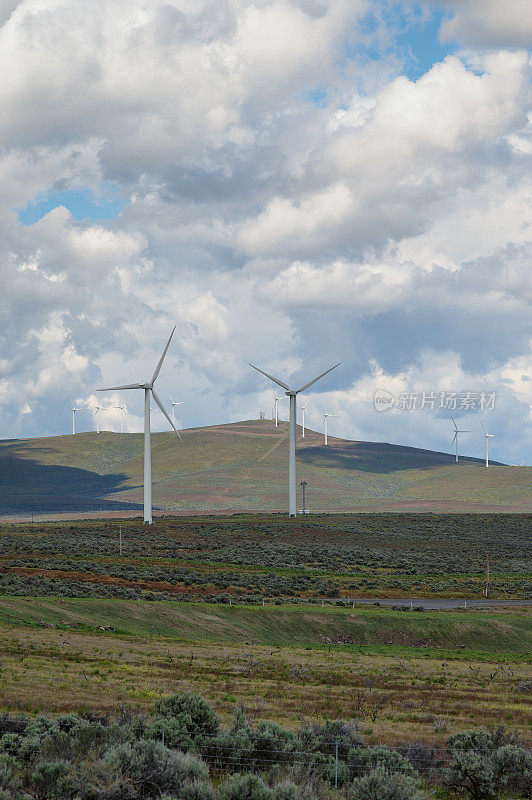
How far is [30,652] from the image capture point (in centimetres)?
3672

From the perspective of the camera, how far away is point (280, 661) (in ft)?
134

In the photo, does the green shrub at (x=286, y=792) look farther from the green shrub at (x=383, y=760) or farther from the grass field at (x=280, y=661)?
the grass field at (x=280, y=661)

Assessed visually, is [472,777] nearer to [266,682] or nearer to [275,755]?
[275,755]

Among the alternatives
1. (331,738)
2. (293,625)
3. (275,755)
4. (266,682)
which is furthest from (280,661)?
(275,755)

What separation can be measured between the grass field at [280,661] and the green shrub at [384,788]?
779 cm

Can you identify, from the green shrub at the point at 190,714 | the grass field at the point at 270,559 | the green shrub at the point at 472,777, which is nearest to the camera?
the green shrub at the point at 472,777

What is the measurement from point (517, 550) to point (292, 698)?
106968 mm

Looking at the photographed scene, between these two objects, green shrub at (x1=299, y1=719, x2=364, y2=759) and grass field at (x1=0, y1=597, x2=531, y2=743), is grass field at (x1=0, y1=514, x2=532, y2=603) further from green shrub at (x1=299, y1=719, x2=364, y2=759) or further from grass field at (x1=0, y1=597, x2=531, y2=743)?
green shrub at (x1=299, y1=719, x2=364, y2=759)

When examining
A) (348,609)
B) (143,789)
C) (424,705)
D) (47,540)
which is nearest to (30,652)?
(424,705)

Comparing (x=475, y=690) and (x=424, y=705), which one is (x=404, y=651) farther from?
(x=424, y=705)

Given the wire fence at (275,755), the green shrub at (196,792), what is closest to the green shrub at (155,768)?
the green shrub at (196,792)

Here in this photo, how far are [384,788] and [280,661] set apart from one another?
2509 centimetres

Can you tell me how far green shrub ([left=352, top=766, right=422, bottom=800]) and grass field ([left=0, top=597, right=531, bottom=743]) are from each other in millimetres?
7789

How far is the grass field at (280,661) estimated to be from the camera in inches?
1123
